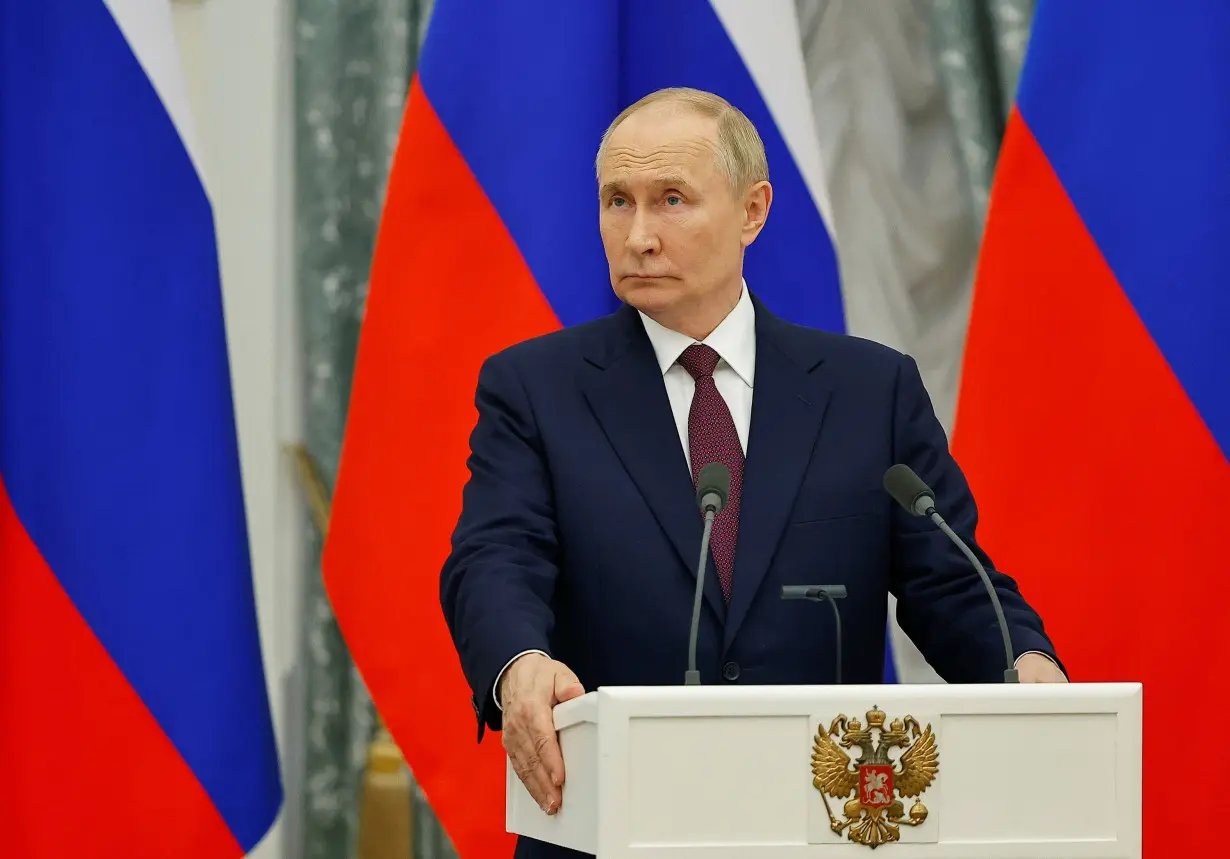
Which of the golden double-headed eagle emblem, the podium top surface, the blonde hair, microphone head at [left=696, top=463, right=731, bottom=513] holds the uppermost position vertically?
the blonde hair

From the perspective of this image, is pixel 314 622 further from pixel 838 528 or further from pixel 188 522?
pixel 838 528

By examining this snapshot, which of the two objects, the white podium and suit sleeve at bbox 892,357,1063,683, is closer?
the white podium

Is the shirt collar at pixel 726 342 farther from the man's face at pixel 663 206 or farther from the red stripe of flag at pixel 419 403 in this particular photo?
the red stripe of flag at pixel 419 403

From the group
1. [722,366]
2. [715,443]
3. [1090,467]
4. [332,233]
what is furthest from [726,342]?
[332,233]

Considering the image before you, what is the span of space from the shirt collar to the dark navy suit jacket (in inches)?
0.8

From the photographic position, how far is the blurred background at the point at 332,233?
3662 mm

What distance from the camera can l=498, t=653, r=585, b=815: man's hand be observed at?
5.03 feet

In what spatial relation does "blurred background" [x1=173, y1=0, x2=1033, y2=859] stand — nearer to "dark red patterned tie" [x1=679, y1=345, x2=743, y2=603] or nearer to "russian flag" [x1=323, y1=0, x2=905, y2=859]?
"russian flag" [x1=323, y1=0, x2=905, y2=859]

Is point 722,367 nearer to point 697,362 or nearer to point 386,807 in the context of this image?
point 697,362

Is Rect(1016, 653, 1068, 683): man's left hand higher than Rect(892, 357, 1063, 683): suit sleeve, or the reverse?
Rect(892, 357, 1063, 683): suit sleeve

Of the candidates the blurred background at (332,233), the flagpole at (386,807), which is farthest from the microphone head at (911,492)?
the flagpole at (386,807)

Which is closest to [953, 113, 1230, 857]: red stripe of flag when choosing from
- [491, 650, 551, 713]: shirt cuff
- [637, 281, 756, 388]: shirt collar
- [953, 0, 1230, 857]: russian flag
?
[953, 0, 1230, 857]: russian flag

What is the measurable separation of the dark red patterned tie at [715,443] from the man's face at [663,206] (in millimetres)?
94

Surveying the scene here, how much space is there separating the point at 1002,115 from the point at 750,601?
6.94 ft
